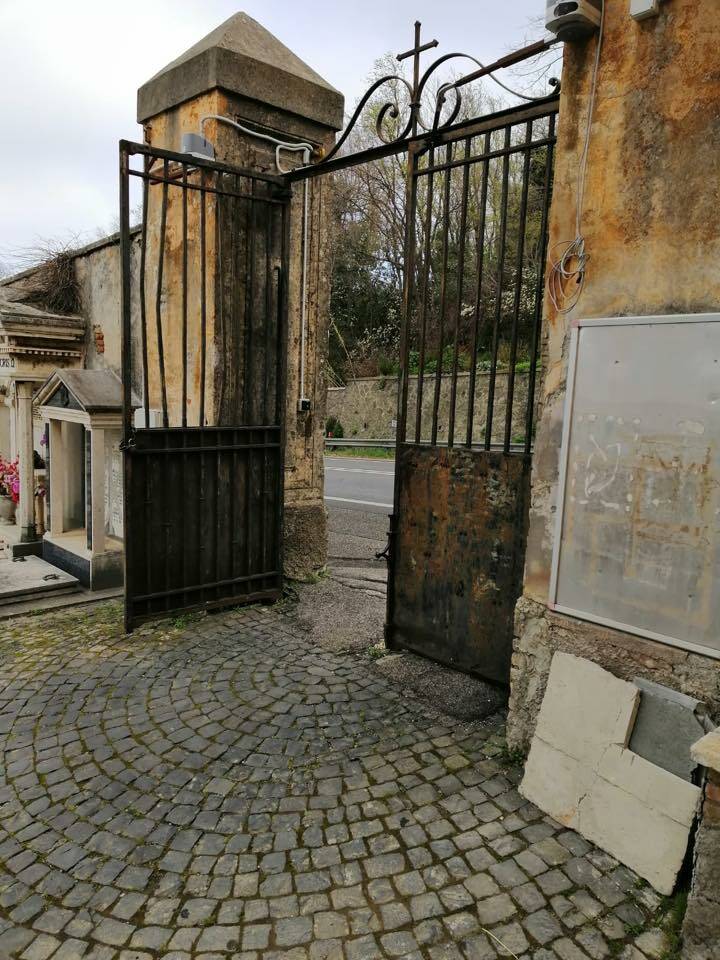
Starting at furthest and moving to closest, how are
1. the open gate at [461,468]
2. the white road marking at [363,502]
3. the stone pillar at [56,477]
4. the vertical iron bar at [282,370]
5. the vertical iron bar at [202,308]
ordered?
the white road marking at [363,502]
the stone pillar at [56,477]
the vertical iron bar at [282,370]
the vertical iron bar at [202,308]
the open gate at [461,468]

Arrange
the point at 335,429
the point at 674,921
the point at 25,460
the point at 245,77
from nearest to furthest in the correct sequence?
the point at 674,921, the point at 245,77, the point at 25,460, the point at 335,429

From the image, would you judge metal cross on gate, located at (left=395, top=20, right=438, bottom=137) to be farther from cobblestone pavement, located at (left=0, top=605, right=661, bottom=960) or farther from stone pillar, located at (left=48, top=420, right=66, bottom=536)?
stone pillar, located at (left=48, top=420, right=66, bottom=536)

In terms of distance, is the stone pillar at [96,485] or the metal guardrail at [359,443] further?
the metal guardrail at [359,443]

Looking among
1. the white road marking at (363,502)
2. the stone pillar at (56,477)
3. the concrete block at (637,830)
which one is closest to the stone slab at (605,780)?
the concrete block at (637,830)

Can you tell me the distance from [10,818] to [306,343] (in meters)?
4.54

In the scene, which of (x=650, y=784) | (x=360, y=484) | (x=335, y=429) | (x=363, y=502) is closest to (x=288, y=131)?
(x=650, y=784)

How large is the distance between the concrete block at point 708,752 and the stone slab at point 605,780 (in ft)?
1.39

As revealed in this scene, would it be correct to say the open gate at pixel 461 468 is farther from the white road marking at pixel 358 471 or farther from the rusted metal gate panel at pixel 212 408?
the white road marking at pixel 358 471

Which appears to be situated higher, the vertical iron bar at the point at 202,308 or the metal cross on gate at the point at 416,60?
the metal cross on gate at the point at 416,60

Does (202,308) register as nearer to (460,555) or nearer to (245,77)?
(245,77)

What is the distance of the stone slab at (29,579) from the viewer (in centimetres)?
602

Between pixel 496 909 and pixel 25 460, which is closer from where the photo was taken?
pixel 496 909

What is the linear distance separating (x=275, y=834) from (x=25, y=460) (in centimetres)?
630

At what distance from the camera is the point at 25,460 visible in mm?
7566
